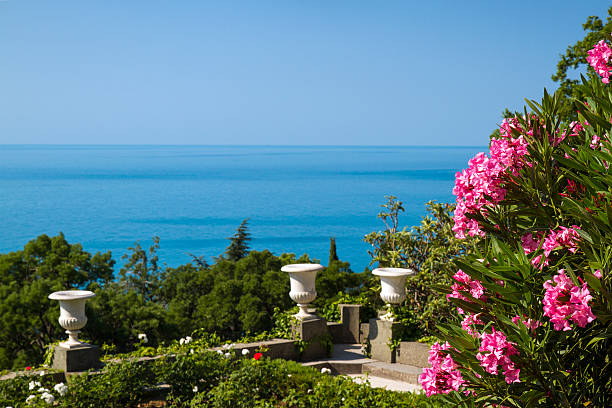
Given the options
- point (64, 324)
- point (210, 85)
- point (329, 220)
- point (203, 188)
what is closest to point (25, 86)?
point (210, 85)

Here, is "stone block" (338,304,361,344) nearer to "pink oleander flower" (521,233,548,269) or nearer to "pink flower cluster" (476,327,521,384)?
"pink oleander flower" (521,233,548,269)

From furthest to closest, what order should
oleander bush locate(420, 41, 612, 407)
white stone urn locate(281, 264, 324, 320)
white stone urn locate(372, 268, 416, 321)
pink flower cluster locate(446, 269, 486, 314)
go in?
white stone urn locate(281, 264, 324, 320) < white stone urn locate(372, 268, 416, 321) < pink flower cluster locate(446, 269, 486, 314) < oleander bush locate(420, 41, 612, 407)

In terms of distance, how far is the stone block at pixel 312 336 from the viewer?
8.19m

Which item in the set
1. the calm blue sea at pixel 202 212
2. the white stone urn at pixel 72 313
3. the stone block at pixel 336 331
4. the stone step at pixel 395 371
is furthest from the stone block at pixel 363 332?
the calm blue sea at pixel 202 212

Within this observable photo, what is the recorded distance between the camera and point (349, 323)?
911 centimetres

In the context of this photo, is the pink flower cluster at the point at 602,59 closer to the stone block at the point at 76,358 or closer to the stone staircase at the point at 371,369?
the stone staircase at the point at 371,369

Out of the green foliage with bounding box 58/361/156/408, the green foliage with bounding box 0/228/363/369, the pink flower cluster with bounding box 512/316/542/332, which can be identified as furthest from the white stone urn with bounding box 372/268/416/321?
the pink flower cluster with bounding box 512/316/542/332

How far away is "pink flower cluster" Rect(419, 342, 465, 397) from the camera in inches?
91.4

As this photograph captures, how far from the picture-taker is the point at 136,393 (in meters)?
6.12

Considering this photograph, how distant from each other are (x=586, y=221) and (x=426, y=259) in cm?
661

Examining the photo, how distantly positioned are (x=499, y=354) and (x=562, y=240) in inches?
19.8

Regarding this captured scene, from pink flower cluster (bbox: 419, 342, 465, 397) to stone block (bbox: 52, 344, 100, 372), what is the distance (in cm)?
543

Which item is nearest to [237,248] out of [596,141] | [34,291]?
[34,291]

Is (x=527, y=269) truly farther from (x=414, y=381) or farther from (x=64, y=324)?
(x=64, y=324)
